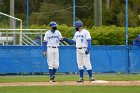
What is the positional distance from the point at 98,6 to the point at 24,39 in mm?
6332

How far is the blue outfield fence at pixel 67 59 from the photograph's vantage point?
2311 cm

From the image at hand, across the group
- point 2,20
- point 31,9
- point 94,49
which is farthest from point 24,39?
point 31,9

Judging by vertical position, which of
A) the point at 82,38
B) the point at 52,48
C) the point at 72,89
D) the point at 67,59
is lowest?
the point at 72,89

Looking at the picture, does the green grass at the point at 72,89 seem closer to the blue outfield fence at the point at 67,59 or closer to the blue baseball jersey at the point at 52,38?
the blue baseball jersey at the point at 52,38

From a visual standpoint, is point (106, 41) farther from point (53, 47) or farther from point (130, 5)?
point (130, 5)

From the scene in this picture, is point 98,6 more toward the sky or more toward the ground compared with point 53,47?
more toward the sky

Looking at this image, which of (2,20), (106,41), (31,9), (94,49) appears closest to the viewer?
(94,49)

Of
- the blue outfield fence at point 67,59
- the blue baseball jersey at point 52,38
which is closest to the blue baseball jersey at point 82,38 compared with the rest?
the blue baseball jersey at point 52,38

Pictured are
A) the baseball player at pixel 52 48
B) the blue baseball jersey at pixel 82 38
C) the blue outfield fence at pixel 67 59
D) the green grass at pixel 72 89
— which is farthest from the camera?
the blue outfield fence at pixel 67 59

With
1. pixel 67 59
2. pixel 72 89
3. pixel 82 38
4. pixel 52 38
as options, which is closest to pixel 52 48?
pixel 52 38

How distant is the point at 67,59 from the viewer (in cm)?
2373

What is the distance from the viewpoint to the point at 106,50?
2416 cm

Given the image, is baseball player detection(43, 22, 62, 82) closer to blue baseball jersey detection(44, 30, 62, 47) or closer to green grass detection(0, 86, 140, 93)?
blue baseball jersey detection(44, 30, 62, 47)

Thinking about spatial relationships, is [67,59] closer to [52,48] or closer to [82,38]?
[52,48]
